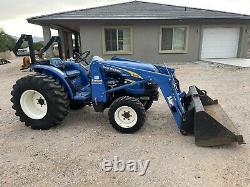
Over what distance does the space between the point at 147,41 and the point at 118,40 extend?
5.36ft

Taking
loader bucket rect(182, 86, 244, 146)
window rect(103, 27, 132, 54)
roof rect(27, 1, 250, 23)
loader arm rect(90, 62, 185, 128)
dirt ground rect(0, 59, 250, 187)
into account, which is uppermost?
roof rect(27, 1, 250, 23)

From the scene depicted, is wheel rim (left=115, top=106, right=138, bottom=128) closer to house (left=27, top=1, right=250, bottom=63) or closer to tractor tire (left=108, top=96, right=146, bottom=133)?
tractor tire (left=108, top=96, right=146, bottom=133)

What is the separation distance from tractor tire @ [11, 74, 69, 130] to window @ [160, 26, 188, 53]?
10.1 meters

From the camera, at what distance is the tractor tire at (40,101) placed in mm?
4129

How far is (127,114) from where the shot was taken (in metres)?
4.04

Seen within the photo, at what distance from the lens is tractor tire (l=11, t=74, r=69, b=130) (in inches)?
163

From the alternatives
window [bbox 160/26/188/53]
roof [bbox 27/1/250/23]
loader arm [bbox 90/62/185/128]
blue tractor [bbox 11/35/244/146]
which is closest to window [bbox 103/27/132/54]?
roof [bbox 27/1/250/23]

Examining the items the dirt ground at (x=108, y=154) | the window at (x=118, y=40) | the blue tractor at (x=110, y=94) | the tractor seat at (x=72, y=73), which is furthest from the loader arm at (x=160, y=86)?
the window at (x=118, y=40)

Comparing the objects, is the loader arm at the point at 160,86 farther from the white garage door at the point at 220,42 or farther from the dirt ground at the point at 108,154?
the white garage door at the point at 220,42

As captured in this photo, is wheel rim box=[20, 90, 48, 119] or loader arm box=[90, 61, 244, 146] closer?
loader arm box=[90, 61, 244, 146]

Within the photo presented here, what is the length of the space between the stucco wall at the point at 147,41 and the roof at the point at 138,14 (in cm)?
43

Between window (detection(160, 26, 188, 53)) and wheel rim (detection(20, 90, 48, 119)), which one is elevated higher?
window (detection(160, 26, 188, 53))

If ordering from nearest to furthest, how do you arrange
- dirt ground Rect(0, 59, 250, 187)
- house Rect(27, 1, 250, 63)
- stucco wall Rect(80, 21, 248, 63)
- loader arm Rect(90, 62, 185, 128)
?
dirt ground Rect(0, 59, 250, 187)
loader arm Rect(90, 62, 185, 128)
house Rect(27, 1, 250, 63)
stucco wall Rect(80, 21, 248, 63)

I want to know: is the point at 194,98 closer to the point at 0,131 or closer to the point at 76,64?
the point at 76,64
